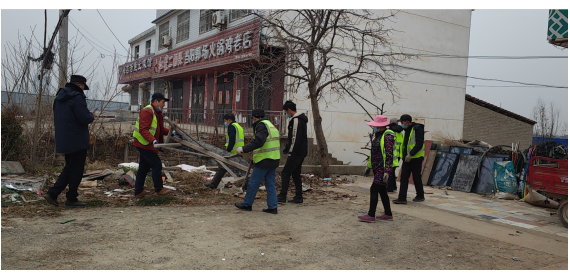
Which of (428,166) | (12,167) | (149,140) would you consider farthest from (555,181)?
(12,167)

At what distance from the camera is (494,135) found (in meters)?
22.5

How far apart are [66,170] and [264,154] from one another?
2.71 metres

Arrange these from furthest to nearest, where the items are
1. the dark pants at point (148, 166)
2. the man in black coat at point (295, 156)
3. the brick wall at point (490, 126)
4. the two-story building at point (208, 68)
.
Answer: the brick wall at point (490, 126) → the two-story building at point (208, 68) → the man in black coat at point (295, 156) → the dark pants at point (148, 166)

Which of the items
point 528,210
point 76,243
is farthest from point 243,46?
point 76,243

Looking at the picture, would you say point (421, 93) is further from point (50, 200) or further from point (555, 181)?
point (50, 200)

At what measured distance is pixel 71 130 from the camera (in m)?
5.71

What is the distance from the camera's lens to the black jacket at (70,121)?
5.69m

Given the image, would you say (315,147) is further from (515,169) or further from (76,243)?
(76,243)

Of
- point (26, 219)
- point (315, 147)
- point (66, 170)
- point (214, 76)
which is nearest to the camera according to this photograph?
point (26, 219)

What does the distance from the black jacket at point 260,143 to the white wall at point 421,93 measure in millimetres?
9975

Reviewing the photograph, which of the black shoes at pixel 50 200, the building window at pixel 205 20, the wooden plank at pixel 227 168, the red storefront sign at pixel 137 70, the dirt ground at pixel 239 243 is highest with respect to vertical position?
the building window at pixel 205 20

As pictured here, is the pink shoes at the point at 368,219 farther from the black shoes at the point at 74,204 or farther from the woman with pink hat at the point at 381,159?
the black shoes at the point at 74,204

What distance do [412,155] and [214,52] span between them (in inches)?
453

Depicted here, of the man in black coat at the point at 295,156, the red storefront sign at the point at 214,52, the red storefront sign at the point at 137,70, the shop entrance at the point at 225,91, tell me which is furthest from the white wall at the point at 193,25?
the man in black coat at the point at 295,156
